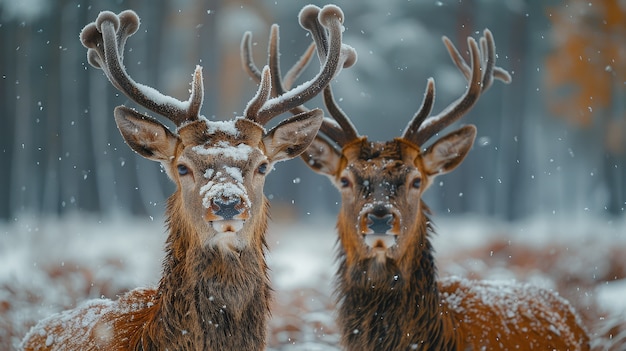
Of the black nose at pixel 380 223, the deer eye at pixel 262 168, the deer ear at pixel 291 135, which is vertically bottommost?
the black nose at pixel 380 223

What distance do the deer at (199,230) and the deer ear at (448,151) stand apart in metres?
1.27

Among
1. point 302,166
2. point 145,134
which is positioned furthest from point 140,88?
point 302,166

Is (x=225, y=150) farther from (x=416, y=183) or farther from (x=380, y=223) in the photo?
(x=416, y=183)

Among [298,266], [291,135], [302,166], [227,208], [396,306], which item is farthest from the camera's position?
[302,166]

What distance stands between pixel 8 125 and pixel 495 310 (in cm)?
827

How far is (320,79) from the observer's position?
450 cm

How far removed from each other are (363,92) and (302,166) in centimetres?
207

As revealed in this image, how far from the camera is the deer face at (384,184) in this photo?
461 centimetres

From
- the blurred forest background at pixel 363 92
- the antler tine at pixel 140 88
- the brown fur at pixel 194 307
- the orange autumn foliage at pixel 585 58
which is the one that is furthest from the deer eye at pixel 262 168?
the orange autumn foliage at pixel 585 58

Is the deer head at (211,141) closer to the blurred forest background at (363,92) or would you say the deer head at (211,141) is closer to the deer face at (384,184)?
the deer face at (384,184)

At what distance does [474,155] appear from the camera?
1556 cm

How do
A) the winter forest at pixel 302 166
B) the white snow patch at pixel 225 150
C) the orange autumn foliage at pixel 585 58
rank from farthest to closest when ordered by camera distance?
the orange autumn foliage at pixel 585 58 < the winter forest at pixel 302 166 < the white snow patch at pixel 225 150

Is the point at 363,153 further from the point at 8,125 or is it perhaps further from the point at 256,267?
the point at 8,125

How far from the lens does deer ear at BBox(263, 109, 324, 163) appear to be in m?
4.25
